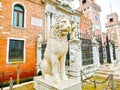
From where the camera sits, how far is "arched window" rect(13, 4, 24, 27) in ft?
27.7

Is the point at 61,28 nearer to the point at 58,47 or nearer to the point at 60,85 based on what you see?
the point at 58,47

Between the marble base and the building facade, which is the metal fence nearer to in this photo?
the marble base

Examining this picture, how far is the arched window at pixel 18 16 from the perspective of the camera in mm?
8445

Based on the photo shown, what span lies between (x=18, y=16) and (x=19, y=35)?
184 cm

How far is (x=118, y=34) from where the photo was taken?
30859mm

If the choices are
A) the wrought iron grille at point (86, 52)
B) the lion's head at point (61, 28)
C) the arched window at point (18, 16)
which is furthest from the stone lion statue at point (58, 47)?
the arched window at point (18, 16)

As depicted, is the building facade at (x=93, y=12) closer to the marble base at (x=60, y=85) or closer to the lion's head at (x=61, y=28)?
the lion's head at (x=61, y=28)

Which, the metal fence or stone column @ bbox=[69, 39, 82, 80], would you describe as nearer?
stone column @ bbox=[69, 39, 82, 80]

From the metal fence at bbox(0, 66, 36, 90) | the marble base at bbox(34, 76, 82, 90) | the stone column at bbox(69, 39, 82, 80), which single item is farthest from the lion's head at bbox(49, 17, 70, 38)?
the metal fence at bbox(0, 66, 36, 90)

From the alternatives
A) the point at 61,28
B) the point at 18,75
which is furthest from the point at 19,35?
the point at 61,28

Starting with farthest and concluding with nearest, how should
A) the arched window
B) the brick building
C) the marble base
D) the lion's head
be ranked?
the arched window → the brick building → the lion's head → the marble base

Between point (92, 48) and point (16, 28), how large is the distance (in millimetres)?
6595

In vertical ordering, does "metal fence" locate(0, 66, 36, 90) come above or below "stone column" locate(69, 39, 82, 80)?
below

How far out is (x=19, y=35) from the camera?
8195 millimetres
